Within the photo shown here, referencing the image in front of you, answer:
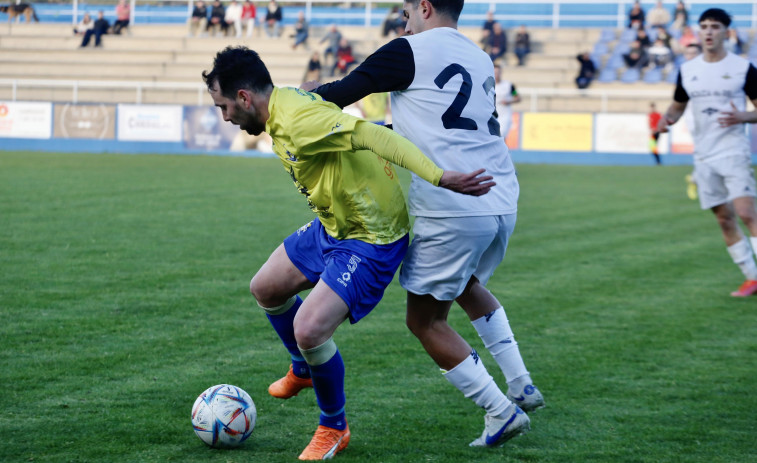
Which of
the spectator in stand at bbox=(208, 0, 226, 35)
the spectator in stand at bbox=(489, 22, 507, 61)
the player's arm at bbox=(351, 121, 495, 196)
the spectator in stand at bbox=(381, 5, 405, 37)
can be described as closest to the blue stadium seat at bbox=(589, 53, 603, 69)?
the spectator in stand at bbox=(489, 22, 507, 61)

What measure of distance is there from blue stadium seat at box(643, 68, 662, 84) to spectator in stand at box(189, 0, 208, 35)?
15.1 metres

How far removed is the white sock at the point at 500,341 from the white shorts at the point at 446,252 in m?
0.55

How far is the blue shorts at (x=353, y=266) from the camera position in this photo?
A: 380 centimetres

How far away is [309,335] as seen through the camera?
3.69 metres

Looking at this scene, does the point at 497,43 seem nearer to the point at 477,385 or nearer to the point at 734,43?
the point at 734,43

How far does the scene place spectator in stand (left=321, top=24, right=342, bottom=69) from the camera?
29969mm

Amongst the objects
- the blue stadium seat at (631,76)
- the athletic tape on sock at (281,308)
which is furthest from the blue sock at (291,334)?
the blue stadium seat at (631,76)

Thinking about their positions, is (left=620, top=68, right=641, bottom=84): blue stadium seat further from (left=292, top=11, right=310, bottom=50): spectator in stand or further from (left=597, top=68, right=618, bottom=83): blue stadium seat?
(left=292, top=11, right=310, bottom=50): spectator in stand

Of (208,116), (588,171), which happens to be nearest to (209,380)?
(588,171)

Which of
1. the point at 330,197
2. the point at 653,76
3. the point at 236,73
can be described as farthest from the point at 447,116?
the point at 653,76

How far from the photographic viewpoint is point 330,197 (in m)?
3.85

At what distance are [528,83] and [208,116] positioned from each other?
10.3m

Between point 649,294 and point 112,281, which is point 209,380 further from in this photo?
point 649,294

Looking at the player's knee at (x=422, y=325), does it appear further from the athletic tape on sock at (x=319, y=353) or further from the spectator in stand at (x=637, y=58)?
the spectator in stand at (x=637, y=58)
